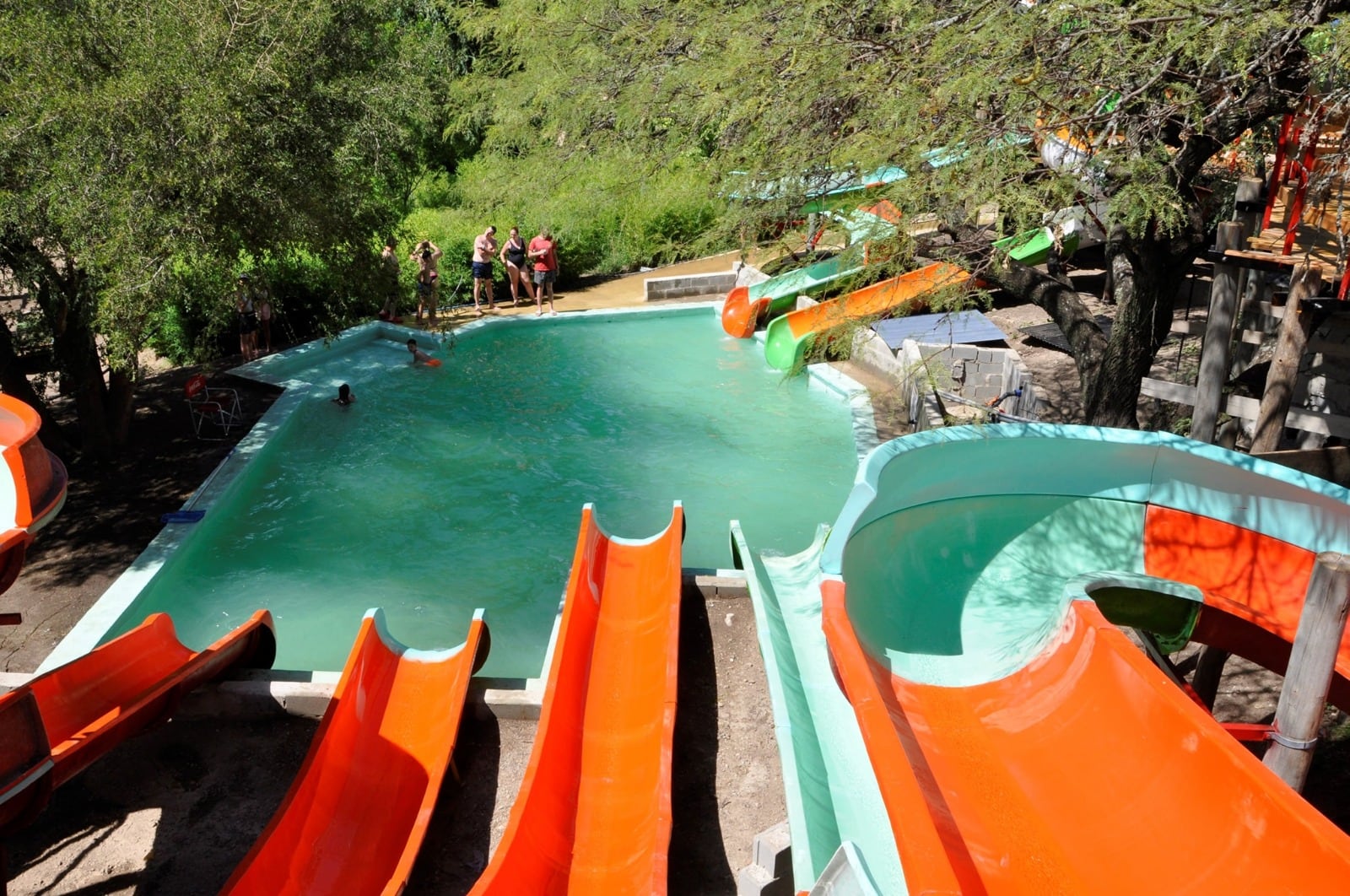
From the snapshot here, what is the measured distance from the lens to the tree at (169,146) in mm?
8352

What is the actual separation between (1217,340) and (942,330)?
22.6 feet

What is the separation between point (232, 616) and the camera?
8875 mm

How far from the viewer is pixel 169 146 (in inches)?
337

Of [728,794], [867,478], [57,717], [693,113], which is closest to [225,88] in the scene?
[693,113]

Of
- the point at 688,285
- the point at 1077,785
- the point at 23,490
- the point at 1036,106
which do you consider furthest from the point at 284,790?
the point at 688,285

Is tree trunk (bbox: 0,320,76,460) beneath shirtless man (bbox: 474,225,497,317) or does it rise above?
beneath

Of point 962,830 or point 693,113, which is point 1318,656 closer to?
point 962,830

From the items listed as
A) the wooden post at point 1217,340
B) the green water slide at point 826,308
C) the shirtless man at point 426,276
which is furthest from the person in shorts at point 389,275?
the wooden post at point 1217,340

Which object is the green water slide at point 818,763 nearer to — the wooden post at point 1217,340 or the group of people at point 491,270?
the wooden post at point 1217,340

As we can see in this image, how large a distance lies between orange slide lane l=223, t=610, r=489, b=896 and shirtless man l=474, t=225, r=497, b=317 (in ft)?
35.6

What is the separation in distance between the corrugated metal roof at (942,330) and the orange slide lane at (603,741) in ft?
21.8

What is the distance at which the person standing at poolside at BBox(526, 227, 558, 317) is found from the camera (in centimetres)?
1744

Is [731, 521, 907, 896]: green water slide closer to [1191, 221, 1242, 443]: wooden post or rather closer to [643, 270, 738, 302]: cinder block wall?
[1191, 221, 1242, 443]: wooden post

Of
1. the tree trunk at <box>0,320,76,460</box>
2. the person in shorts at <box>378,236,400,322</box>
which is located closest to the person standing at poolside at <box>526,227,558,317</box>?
the person in shorts at <box>378,236,400,322</box>
